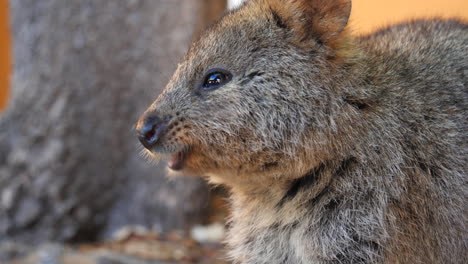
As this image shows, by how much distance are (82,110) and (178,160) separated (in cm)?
399

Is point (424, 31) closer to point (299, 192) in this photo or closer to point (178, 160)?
point (299, 192)

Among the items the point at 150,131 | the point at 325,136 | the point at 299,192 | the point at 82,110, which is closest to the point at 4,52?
the point at 82,110

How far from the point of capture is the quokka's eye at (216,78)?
3102 mm

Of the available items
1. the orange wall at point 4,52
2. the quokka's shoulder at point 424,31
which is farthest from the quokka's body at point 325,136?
the orange wall at point 4,52

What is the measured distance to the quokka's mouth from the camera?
3053 millimetres

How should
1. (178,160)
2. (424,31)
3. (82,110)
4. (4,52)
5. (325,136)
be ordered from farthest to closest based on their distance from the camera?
1. (4,52)
2. (82,110)
3. (424,31)
4. (178,160)
5. (325,136)

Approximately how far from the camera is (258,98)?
9.82ft

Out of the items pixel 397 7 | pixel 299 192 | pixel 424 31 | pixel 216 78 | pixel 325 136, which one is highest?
pixel 397 7

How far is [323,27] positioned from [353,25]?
13.3 inches

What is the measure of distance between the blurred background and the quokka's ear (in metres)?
3.61

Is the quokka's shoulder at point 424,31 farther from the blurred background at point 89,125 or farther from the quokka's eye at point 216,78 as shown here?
the blurred background at point 89,125

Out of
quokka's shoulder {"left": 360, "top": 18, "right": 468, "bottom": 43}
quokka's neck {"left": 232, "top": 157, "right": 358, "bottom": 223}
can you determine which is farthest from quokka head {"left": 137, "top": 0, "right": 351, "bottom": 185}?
quokka's shoulder {"left": 360, "top": 18, "right": 468, "bottom": 43}

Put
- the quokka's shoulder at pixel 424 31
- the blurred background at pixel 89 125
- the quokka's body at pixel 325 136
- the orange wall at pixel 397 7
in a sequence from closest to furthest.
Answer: the quokka's body at pixel 325 136
the quokka's shoulder at pixel 424 31
the orange wall at pixel 397 7
the blurred background at pixel 89 125

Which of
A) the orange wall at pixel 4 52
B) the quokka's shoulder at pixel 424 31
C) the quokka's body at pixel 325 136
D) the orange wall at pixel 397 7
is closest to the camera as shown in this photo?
the quokka's body at pixel 325 136
